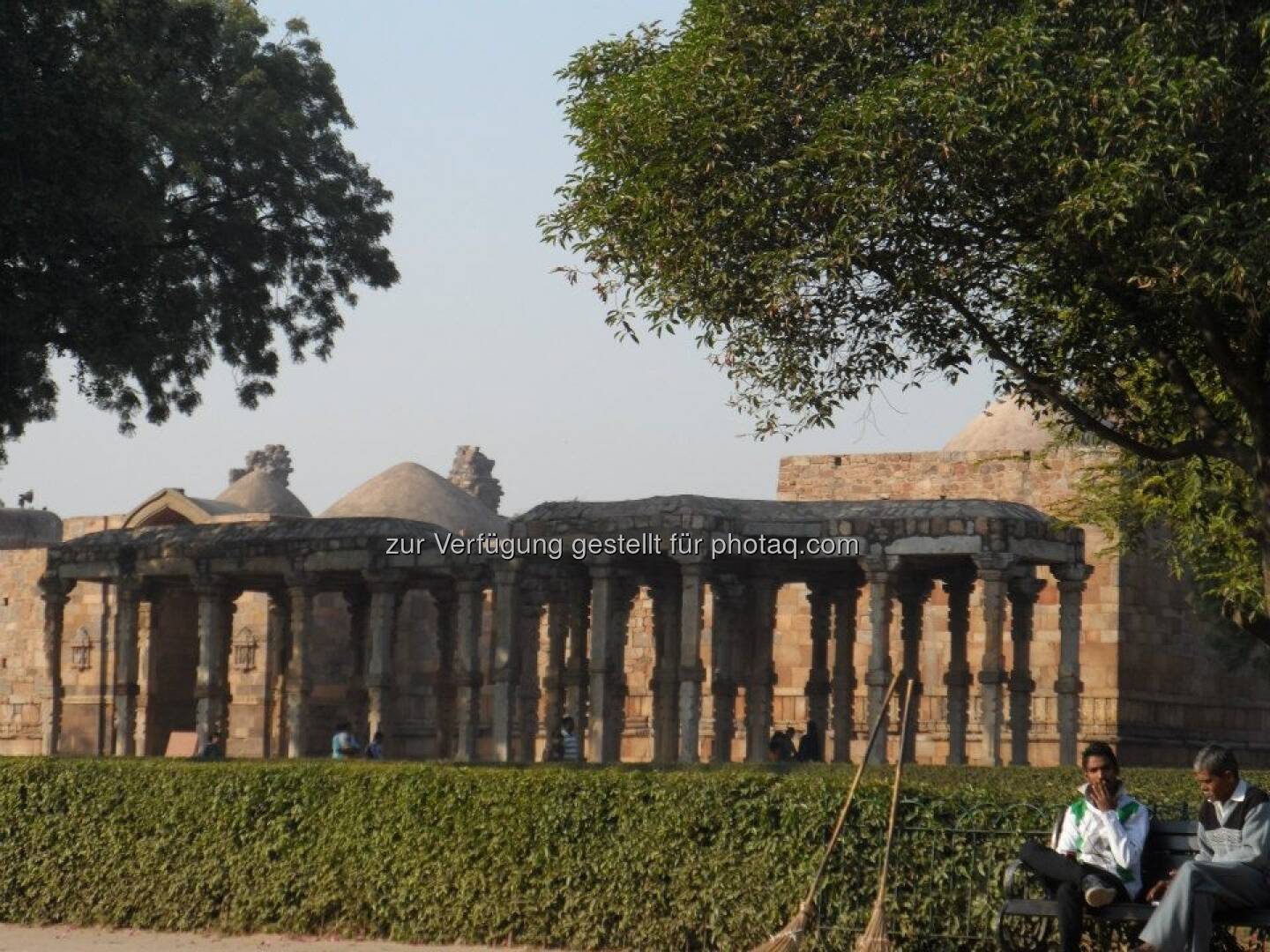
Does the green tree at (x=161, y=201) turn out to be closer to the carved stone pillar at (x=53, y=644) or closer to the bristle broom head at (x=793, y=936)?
the carved stone pillar at (x=53, y=644)

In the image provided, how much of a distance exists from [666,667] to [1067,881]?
76.0 feet

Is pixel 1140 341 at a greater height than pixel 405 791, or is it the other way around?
pixel 1140 341

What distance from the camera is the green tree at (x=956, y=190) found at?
1448cm

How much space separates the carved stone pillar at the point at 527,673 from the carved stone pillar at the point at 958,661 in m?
6.41

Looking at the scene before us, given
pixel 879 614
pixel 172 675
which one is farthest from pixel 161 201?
pixel 172 675

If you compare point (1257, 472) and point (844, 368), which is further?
point (844, 368)

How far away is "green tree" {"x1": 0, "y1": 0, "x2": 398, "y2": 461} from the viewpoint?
24094 mm

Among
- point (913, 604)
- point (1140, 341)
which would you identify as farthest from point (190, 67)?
point (1140, 341)

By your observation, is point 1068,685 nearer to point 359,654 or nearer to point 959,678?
point 959,678

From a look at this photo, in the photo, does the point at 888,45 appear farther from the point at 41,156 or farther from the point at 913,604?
the point at 913,604

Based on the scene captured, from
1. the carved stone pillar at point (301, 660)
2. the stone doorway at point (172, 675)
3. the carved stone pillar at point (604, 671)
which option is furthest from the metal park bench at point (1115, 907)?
the stone doorway at point (172, 675)

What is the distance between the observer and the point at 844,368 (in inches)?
695

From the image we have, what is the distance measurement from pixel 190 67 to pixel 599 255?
50.0ft

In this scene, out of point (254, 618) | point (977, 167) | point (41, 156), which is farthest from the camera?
point (254, 618)
